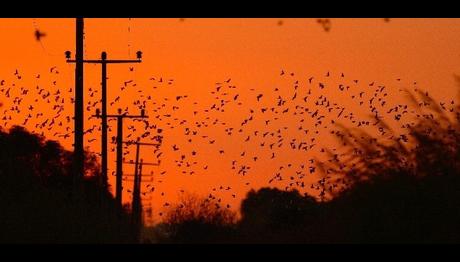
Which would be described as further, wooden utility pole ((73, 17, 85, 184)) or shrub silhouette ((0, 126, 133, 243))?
wooden utility pole ((73, 17, 85, 184))

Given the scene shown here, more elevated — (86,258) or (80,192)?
(80,192)

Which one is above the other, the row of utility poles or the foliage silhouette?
the row of utility poles

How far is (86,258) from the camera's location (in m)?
8.27

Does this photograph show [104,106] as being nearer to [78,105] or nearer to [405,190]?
[78,105]

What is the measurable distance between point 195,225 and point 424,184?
58.8ft

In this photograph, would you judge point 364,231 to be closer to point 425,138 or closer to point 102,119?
point 425,138

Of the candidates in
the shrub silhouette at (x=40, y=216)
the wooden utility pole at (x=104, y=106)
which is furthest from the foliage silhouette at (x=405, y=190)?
the wooden utility pole at (x=104, y=106)

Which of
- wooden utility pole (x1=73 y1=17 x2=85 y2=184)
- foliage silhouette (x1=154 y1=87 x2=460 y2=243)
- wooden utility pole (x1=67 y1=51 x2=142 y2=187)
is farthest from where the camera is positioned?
wooden utility pole (x1=67 y1=51 x2=142 y2=187)

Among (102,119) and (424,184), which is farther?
(102,119)

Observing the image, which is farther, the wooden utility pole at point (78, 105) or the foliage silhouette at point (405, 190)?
the wooden utility pole at point (78, 105)

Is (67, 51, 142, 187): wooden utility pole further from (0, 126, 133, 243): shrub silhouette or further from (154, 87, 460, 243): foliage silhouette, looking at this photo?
(154, 87, 460, 243): foliage silhouette

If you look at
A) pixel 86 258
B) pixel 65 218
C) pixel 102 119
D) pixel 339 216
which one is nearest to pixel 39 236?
pixel 65 218

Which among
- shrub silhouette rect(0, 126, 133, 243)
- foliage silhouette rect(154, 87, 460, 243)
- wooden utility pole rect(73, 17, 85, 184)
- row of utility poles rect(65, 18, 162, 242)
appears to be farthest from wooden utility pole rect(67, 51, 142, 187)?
foliage silhouette rect(154, 87, 460, 243)

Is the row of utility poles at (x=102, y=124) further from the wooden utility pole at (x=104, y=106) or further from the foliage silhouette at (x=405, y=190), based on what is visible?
the foliage silhouette at (x=405, y=190)
